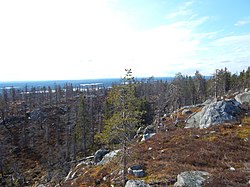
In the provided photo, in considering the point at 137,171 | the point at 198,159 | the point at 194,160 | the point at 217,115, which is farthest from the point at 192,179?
the point at 217,115

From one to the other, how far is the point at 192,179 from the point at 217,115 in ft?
79.1

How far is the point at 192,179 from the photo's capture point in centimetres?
1422

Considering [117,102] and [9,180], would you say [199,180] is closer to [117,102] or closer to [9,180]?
[117,102]

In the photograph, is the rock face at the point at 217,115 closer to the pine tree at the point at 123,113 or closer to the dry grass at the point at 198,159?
the dry grass at the point at 198,159

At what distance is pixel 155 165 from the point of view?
19.6 metres

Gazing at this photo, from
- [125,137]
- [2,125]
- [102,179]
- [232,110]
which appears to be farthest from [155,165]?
[2,125]

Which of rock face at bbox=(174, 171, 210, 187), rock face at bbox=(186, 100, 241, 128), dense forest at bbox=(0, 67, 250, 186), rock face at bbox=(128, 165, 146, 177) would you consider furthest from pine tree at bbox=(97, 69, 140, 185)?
rock face at bbox=(186, 100, 241, 128)

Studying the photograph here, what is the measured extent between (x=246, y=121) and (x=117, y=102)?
23.7 meters

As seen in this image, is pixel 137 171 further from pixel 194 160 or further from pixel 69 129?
pixel 69 129

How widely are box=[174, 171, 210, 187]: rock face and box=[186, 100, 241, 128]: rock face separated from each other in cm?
2110

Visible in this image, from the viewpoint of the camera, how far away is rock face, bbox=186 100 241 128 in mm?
35469

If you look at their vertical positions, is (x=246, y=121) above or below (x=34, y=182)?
above

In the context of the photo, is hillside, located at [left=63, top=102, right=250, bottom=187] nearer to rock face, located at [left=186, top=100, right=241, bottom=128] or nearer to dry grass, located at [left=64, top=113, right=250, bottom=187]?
dry grass, located at [left=64, top=113, right=250, bottom=187]

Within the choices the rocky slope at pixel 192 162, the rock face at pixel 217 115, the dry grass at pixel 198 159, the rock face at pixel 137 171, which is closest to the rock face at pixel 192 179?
the rocky slope at pixel 192 162
